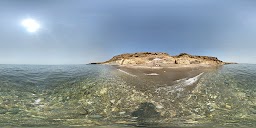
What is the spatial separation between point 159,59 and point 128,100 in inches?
685

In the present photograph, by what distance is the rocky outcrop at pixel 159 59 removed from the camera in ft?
100

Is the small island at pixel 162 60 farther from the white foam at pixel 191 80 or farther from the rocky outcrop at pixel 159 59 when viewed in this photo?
the white foam at pixel 191 80

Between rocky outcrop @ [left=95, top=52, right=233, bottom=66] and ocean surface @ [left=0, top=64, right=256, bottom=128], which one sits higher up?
rocky outcrop @ [left=95, top=52, right=233, bottom=66]

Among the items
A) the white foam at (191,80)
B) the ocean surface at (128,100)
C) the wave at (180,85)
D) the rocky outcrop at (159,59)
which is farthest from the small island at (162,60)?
the wave at (180,85)

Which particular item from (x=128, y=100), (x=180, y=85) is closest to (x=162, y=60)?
(x=180, y=85)

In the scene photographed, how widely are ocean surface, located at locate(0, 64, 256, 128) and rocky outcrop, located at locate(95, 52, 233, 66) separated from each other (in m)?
9.36

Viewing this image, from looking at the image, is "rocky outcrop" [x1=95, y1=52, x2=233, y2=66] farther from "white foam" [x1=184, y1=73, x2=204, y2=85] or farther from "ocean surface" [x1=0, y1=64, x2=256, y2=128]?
"ocean surface" [x1=0, y1=64, x2=256, y2=128]

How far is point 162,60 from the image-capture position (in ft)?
103

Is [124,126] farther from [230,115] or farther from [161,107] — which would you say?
[230,115]

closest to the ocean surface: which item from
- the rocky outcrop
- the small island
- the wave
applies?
the wave

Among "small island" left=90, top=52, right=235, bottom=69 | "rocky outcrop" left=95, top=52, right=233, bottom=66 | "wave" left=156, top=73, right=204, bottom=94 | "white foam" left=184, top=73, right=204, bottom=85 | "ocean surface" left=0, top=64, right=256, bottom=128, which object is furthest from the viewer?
"rocky outcrop" left=95, top=52, right=233, bottom=66

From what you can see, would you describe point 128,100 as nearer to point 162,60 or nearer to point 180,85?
point 180,85

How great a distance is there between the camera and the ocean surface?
12227 mm

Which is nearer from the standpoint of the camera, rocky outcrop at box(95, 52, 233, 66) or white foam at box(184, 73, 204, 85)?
white foam at box(184, 73, 204, 85)
